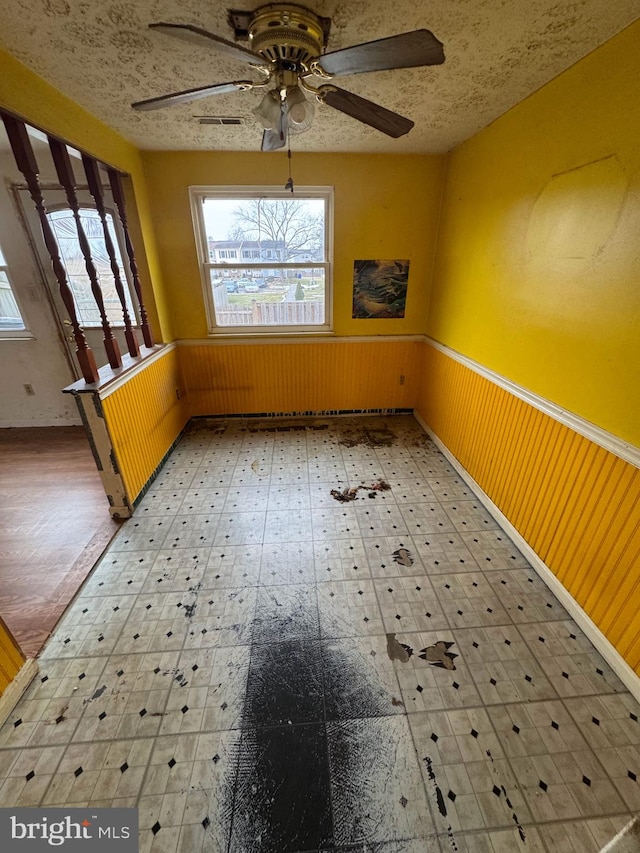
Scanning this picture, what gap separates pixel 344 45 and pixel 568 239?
4.85 ft

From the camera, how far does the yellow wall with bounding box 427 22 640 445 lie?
1.50 meters

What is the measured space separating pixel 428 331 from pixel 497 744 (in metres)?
3.42

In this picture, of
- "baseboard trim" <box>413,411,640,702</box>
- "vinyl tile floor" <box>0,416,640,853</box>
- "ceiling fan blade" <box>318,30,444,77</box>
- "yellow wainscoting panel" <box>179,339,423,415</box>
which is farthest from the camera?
"yellow wainscoting panel" <box>179,339,423,415</box>

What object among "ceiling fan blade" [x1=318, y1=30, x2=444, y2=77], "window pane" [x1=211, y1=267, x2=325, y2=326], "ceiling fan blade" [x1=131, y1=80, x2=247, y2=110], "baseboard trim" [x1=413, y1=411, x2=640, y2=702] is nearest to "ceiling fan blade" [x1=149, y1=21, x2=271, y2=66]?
"ceiling fan blade" [x1=131, y1=80, x2=247, y2=110]

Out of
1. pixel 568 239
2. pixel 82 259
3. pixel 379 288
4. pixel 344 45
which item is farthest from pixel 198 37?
pixel 82 259

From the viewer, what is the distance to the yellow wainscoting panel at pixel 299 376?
3.81 metres

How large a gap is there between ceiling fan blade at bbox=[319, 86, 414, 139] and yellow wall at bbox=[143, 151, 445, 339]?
181 centimetres

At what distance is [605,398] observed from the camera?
163cm

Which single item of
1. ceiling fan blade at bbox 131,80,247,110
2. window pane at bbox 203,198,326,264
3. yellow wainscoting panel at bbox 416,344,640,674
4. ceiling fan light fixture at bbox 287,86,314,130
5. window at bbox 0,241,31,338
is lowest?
yellow wainscoting panel at bbox 416,344,640,674

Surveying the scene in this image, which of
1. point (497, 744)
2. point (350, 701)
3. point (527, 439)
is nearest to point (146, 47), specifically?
point (527, 439)

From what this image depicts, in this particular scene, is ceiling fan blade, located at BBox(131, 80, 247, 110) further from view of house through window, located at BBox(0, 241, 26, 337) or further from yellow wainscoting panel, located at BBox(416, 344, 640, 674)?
view of house through window, located at BBox(0, 241, 26, 337)

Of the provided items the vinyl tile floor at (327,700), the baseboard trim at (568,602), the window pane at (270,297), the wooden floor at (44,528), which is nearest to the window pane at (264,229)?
the window pane at (270,297)

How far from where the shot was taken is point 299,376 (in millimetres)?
3949

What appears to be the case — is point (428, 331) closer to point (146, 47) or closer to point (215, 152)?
point (215, 152)
